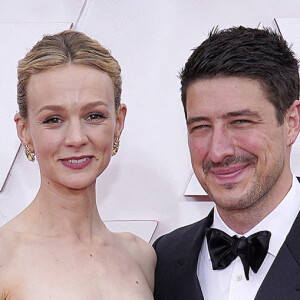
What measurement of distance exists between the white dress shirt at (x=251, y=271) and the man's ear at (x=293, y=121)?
125mm

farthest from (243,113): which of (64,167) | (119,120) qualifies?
(64,167)

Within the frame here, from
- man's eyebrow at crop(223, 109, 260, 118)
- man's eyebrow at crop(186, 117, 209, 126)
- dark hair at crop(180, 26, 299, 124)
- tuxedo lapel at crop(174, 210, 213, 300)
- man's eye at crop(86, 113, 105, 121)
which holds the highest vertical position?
dark hair at crop(180, 26, 299, 124)

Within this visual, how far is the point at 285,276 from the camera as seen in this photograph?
5.62ft

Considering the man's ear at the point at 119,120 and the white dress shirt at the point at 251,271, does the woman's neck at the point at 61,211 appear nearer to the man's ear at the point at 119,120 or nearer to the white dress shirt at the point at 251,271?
the man's ear at the point at 119,120

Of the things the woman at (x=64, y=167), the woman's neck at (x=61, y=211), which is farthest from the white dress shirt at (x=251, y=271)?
the woman's neck at (x=61, y=211)

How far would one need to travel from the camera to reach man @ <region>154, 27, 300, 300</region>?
6.01 feet

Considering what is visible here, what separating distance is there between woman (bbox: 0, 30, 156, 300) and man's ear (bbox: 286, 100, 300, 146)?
1.70 feet

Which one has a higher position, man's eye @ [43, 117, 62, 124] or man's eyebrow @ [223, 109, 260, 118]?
man's eyebrow @ [223, 109, 260, 118]

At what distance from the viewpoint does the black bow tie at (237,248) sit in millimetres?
1797

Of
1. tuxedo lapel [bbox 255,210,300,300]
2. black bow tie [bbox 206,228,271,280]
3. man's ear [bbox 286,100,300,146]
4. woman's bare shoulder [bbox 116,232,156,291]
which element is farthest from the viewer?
woman's bare shoulder [bbox 116,232,156,291]

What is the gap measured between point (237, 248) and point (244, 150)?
0.90 feet

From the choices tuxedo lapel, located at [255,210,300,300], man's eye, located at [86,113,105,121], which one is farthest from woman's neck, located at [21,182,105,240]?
tuxedo lapel, located at [255,210,300,300]

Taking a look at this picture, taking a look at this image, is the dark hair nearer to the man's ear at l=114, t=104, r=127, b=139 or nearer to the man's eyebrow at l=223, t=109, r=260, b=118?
the man's eyebrow at l=223, t=109, r=260, b=118

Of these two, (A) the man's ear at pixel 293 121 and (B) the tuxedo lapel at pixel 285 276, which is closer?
(B) the tuxedo lapel at pixel 285 276
